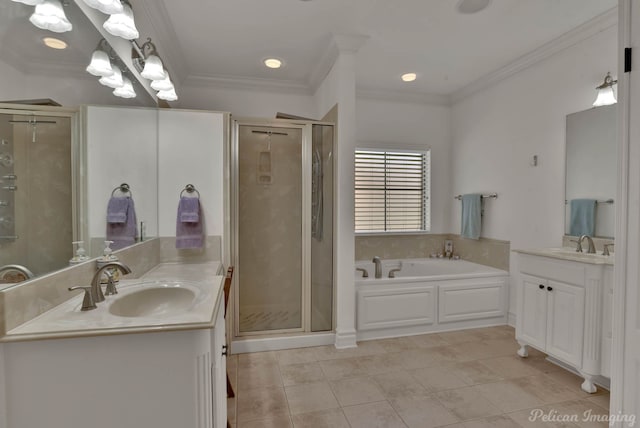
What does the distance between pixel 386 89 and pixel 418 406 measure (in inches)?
129

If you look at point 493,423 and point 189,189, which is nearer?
point 493,423

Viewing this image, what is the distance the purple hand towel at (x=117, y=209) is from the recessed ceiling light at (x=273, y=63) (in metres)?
1.91

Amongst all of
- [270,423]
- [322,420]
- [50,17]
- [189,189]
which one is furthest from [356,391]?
[50,17]

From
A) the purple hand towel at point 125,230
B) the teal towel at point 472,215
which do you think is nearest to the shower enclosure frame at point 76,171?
the purple hand towel at point 125,230

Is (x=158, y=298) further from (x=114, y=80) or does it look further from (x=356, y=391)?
(x=356, y=391)

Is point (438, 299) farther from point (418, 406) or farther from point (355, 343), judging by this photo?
point (418, 406)

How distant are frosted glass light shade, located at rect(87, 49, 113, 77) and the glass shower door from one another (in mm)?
1276

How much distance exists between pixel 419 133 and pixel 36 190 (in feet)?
12.4

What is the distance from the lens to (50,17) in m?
1.16

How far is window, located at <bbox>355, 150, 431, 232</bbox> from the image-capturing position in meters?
3.84

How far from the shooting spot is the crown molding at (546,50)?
2.30 meters

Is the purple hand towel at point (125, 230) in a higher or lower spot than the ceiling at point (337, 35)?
lower

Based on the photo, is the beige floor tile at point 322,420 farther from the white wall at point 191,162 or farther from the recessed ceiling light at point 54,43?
the recessed ceiling light at point 54,43

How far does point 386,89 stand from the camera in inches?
146
